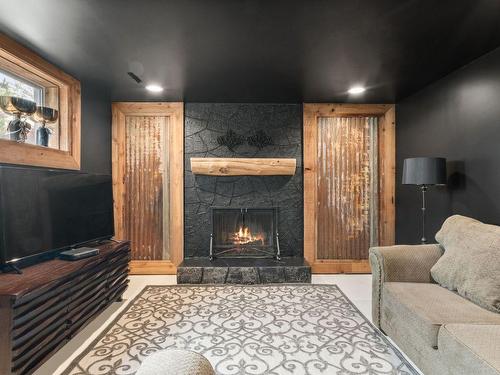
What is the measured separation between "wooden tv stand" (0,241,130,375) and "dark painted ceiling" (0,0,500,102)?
1761 mm

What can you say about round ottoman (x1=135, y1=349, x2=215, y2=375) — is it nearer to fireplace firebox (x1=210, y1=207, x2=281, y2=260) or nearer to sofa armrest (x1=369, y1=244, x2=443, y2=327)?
sofa armrest (x1=369, y1=244, x2=443, y2=327)

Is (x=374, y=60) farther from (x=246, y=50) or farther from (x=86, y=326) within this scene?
(x=86, y=326)

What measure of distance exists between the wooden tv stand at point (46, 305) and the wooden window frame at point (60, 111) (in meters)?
0.94

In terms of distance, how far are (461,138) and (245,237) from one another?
274cm

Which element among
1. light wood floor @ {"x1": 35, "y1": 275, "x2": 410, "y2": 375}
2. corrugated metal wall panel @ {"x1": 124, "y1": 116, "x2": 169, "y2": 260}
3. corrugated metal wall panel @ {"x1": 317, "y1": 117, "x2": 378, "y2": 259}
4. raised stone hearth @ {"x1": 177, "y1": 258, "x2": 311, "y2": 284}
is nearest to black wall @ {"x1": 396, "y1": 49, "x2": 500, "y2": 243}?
corrugated metal wall panel @ {"x1": 317, "y1": 117, "x2": 378, "y2": 259}

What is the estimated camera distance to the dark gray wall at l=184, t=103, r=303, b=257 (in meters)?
4.00

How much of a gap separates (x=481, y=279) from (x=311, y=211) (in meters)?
2.27

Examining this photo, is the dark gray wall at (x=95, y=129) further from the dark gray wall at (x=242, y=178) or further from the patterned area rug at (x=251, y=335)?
the patterned area rug at (x=251, y=335)

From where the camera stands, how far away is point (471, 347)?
1.37 meters

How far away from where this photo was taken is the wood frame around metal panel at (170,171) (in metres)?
3.97

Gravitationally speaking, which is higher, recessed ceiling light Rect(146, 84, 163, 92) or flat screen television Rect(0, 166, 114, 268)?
recessed ceiling light Rect(146, 84, 163, 92)

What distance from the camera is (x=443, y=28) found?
207cm

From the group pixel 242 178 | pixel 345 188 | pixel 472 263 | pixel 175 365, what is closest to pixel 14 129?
pixel 175 365

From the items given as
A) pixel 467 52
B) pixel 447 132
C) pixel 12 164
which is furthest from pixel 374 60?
pixel 12 164
